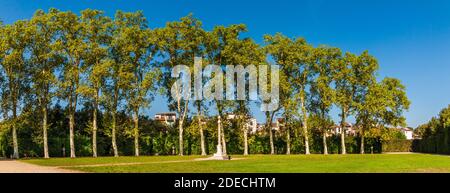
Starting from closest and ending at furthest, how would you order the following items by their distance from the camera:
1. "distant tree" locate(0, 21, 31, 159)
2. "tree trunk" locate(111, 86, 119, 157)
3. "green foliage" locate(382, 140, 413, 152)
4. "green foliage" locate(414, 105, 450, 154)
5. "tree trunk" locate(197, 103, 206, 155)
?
1. "distant tree" locate(0, 21, 31, 159)
2. "tree trunk" locate(111, 86, 119, 157)
3. "tree trunk" locate(197, 103, 206, 155)
4. "green foliage" locate(414, 105, 450, 154)
5. "green foliage" locate(382, 140, 413, 152)

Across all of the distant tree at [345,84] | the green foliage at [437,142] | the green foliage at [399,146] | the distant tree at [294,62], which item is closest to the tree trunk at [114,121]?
the distant tree at [294,62]

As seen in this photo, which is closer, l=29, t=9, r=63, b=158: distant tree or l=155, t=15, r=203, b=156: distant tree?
l=29, t=9, r=63, b=158: distant tree

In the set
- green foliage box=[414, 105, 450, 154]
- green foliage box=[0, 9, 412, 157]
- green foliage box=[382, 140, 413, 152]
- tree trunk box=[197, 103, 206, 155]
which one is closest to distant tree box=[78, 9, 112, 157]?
green foliage box=[0, 9, 412, 157]

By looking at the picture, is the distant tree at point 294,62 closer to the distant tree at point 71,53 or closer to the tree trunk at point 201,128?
the tree trunk at point 201,128

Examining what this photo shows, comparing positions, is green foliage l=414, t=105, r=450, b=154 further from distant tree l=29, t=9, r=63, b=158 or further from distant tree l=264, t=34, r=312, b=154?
distant tree l=29, t=9, r=63, b=158

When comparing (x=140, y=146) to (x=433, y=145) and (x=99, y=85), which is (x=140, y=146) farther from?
(x=433, y=145)

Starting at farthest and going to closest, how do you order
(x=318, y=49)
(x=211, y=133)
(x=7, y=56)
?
1. (x=318, y=49)
2. (x=211, y=133)
3. (x=7, y=56)

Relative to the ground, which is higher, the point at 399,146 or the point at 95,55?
the point at 95,55

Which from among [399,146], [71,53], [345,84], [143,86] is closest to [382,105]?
[345,84]

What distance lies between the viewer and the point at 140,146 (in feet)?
213

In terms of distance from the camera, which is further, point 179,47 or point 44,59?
point 179,47

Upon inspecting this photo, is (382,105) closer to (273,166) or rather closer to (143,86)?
(143,86)

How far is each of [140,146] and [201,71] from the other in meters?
12.2

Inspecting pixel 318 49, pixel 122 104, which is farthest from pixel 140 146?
pixel 318 49
